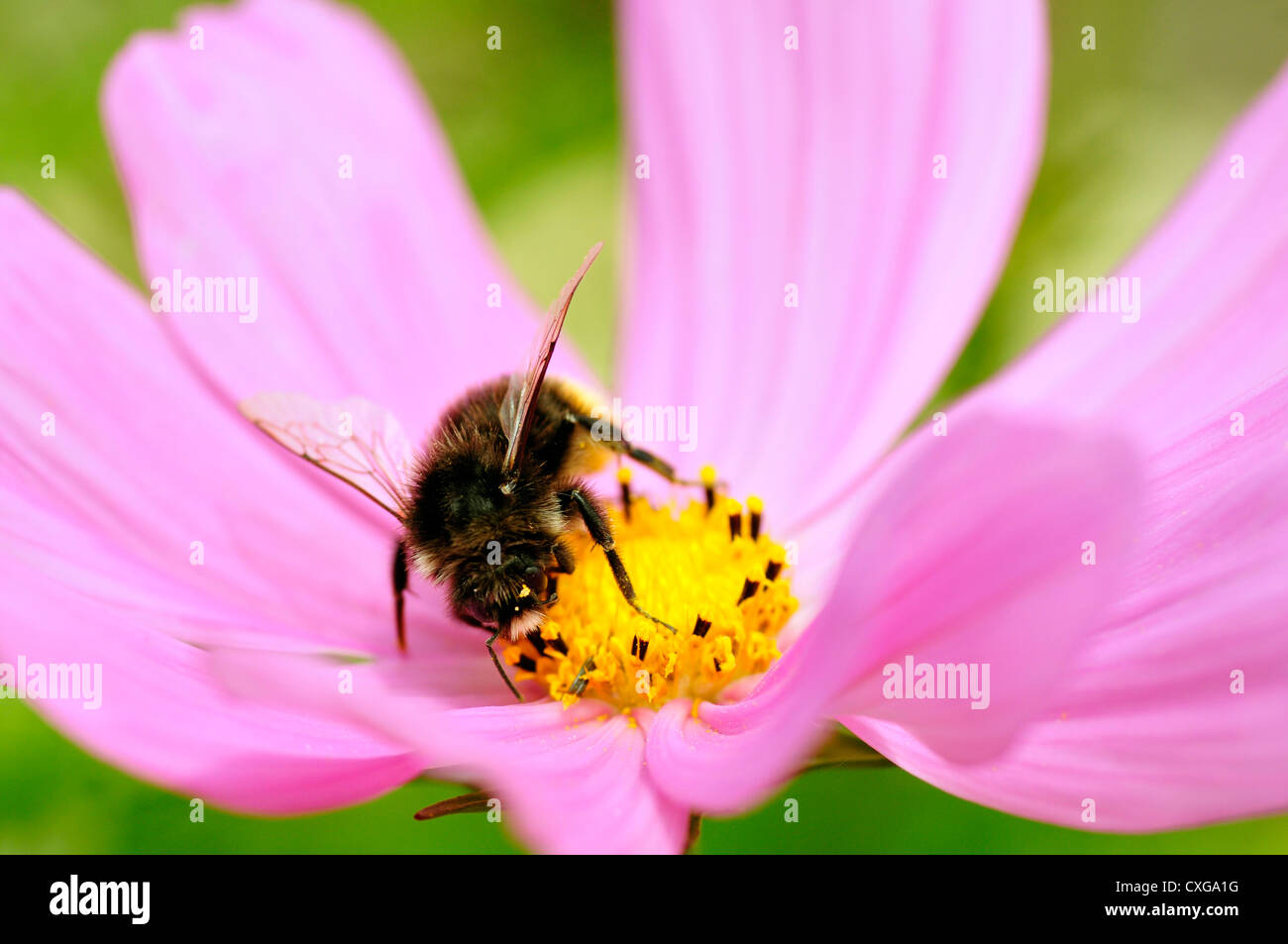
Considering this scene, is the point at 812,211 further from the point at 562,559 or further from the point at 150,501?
the point at 150,501

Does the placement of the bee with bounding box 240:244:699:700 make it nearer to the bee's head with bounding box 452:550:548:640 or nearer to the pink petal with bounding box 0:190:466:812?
the bee's head with bounding box 452:550:548:640

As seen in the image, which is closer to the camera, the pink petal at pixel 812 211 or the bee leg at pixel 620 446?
the bee leg at pixel 620 446

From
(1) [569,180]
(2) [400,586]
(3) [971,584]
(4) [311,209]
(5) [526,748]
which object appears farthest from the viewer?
(1) [569,180]

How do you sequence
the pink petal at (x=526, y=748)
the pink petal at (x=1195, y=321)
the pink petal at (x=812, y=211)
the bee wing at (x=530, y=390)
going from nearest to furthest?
1. the pink petal at (x=526, y=748)
2. the bee wing at (x=530, y=390)
3. the pink petal at (x=1195, y=321)
4. the pink petal at (x=812, y=211)

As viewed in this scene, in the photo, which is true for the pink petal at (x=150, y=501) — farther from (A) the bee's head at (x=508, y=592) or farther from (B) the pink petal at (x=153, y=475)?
(A) the bee's head at (x=508, y=592)

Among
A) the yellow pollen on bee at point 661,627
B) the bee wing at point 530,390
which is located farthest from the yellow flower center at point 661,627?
the bee wing at point 530,390

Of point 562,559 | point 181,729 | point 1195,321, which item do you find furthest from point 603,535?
point 1195,321
